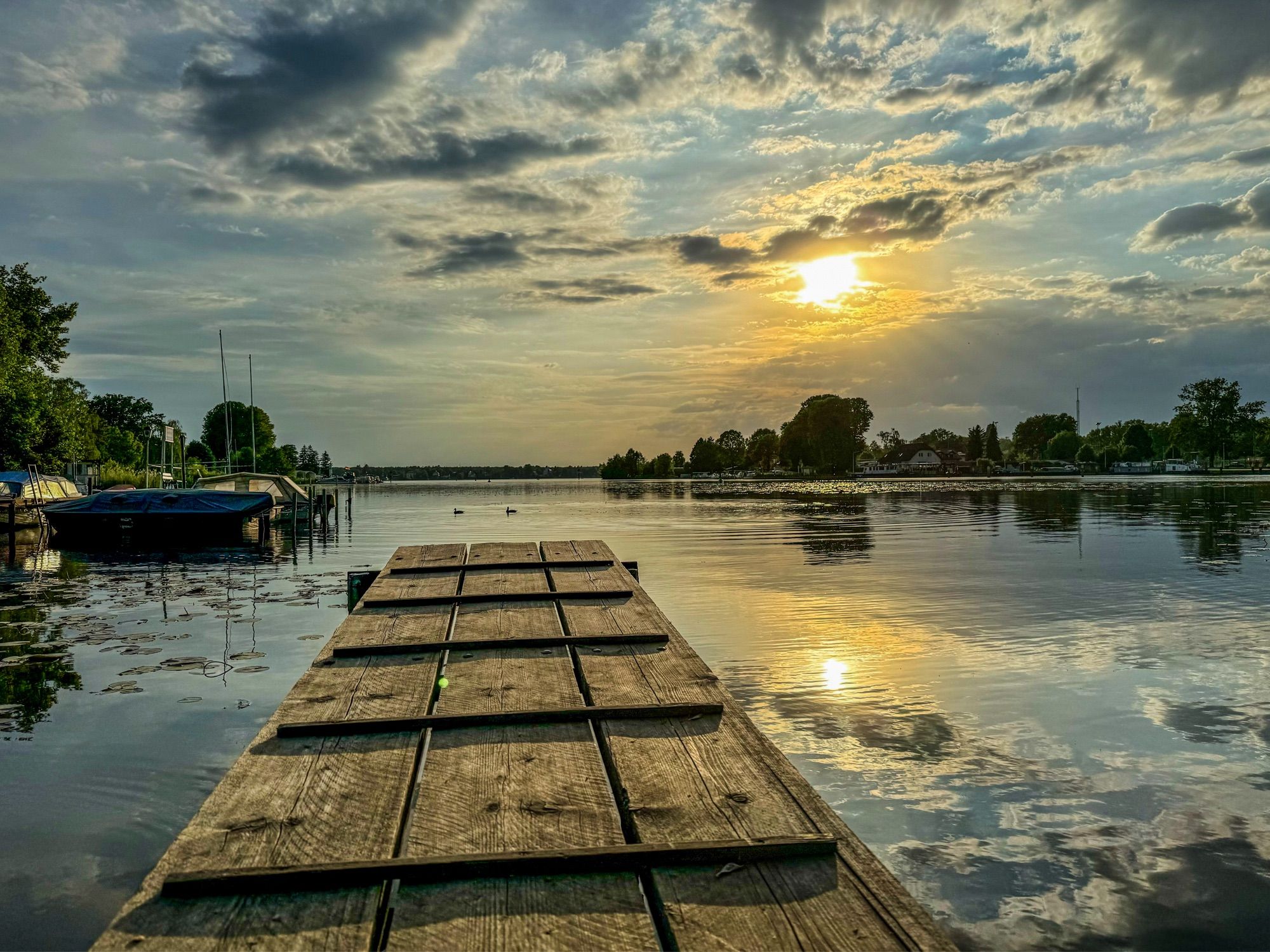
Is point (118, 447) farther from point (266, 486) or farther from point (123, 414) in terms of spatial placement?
point (266, 486)

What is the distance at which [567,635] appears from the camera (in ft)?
21.9

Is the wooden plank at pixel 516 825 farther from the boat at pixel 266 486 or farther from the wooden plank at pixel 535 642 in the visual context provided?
the boat at pixel 266 486

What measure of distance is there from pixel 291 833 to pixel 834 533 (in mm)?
34768

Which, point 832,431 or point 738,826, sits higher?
point 832,431

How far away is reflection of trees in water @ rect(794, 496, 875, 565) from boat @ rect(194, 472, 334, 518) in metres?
26.2

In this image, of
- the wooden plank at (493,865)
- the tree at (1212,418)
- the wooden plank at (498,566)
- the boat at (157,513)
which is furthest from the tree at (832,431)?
the wooden plank at (493,865)

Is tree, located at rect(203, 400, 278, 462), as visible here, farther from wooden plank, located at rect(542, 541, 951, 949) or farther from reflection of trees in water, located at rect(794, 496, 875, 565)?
wooden plank, located at rect(542, 541, 951, 949)

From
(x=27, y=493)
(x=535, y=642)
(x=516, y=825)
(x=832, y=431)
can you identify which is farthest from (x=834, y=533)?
(x=832, y=431)

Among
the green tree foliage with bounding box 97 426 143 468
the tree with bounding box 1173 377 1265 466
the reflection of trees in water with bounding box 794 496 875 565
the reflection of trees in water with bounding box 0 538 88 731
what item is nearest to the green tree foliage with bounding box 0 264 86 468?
the reflection of trees in water with bounding box 0 538 88 731

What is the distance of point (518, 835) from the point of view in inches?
133

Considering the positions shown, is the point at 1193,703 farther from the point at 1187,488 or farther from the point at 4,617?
the point at 1187,488

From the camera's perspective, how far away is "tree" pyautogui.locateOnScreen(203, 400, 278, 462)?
146m

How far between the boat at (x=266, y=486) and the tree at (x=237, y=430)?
97472 millimetres

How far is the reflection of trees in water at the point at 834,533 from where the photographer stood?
27.4m
